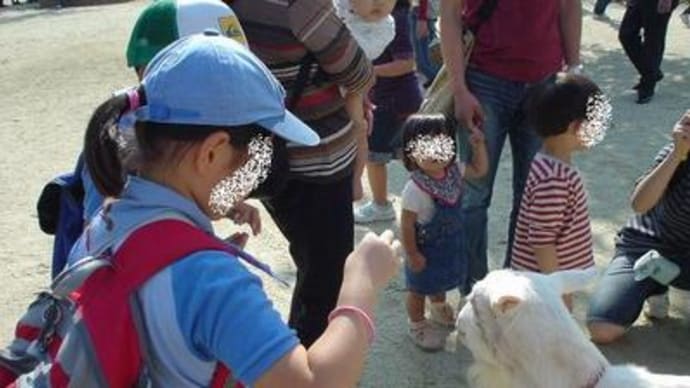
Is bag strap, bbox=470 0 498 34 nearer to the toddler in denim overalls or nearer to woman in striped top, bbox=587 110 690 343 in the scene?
the toddler in denim overalls

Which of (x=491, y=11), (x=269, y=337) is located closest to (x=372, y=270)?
(x=269, y=337)

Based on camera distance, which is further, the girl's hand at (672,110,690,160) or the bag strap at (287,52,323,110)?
the girl's hand at (672,110,690,160)

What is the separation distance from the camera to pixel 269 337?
118 centimetres

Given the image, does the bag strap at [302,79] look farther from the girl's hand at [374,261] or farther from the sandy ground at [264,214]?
Answer: the sandy ground at [264,214]

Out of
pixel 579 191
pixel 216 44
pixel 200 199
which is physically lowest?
pixel 579 191

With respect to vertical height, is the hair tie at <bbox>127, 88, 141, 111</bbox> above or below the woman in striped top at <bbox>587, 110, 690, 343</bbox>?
above

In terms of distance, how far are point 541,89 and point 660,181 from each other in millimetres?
599

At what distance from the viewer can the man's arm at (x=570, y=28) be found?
11.1 feet

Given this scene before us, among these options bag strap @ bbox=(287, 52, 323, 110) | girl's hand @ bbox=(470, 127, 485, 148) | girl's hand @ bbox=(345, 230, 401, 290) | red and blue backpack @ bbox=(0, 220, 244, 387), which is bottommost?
girl's hand @ bbox=(470, 127, 485, 148)

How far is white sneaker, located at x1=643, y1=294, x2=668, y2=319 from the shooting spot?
3.57 meters

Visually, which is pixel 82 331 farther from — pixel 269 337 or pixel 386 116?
pixel 386 116

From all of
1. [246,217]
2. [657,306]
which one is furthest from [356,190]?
[657,306]

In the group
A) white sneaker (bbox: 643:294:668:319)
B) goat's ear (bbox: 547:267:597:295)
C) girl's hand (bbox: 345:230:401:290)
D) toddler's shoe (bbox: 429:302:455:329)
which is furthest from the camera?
white sneaker (bbox: 643:294:668:319)


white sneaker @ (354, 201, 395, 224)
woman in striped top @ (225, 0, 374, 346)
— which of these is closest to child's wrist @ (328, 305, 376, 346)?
woman in striped top @ (225, 0, 374, 346)
